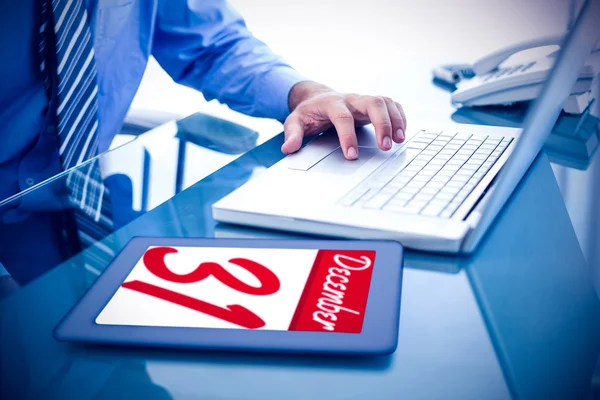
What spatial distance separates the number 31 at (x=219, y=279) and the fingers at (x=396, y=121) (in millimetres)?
385

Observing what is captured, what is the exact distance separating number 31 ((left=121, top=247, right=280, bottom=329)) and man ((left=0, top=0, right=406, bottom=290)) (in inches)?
12.7

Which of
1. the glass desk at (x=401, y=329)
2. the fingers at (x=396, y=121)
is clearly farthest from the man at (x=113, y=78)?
the glass desk at (x=401, y=329)

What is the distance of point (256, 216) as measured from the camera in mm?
672

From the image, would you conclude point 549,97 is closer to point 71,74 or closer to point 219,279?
point 219,279

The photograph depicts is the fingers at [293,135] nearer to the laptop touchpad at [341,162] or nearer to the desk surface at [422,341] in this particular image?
the laptop touchpad at [341,162]

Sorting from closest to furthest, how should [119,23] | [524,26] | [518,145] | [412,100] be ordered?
[518,145], [412,100], [119,23], [524,26]

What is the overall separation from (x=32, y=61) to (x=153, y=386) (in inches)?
40.7

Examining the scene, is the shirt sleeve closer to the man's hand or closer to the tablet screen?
the man's hand

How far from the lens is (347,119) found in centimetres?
89

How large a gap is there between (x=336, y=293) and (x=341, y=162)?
0.34 m

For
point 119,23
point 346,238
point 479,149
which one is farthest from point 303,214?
point 119,23

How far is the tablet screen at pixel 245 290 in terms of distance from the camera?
485 mm

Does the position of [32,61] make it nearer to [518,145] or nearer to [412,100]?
[412,100]

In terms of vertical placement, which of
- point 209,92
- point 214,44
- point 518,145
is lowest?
point 209,92
